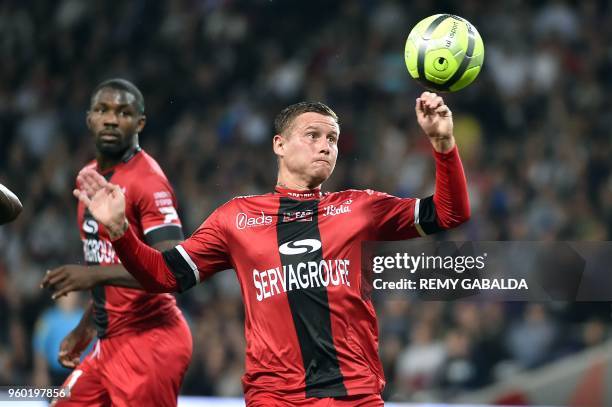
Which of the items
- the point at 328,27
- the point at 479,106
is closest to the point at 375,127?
the point at 479,106

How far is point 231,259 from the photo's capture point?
459cm

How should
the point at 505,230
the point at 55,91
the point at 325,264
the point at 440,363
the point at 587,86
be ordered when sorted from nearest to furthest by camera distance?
the point at 325,264 → the point at 440,363 → the point at 505,230 → the point at 587,86 → the point at 55,91

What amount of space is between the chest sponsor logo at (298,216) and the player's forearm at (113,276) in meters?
0.97

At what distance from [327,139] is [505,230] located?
5850 millimetres

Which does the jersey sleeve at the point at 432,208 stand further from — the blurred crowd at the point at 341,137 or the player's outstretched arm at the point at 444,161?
the blurred crowd at the point at 341,137

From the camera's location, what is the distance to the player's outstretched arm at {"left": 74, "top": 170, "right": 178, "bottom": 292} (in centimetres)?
421

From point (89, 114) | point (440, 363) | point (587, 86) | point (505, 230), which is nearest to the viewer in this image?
point (89, 114)

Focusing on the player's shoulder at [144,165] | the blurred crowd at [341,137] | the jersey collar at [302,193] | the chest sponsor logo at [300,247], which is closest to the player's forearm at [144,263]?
the chest sponsor logo at [300,247]

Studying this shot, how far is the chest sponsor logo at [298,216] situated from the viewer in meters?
4.52

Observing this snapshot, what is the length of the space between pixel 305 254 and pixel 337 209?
26cm

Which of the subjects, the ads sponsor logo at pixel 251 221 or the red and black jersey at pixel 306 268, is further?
the ads sponsor logo at pixel 251 221

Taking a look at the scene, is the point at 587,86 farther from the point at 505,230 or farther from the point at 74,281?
the point at 74,281

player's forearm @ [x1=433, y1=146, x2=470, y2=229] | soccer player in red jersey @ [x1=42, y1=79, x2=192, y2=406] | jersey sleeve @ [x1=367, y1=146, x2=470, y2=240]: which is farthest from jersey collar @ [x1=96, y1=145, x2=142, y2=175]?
player's forearm @ [x1=433, y1=146, x2=470, y2=229]

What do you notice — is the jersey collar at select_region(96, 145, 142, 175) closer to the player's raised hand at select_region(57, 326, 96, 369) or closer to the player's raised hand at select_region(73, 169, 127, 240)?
the player's raised hand at select_region(57, 326, 96, 369)
